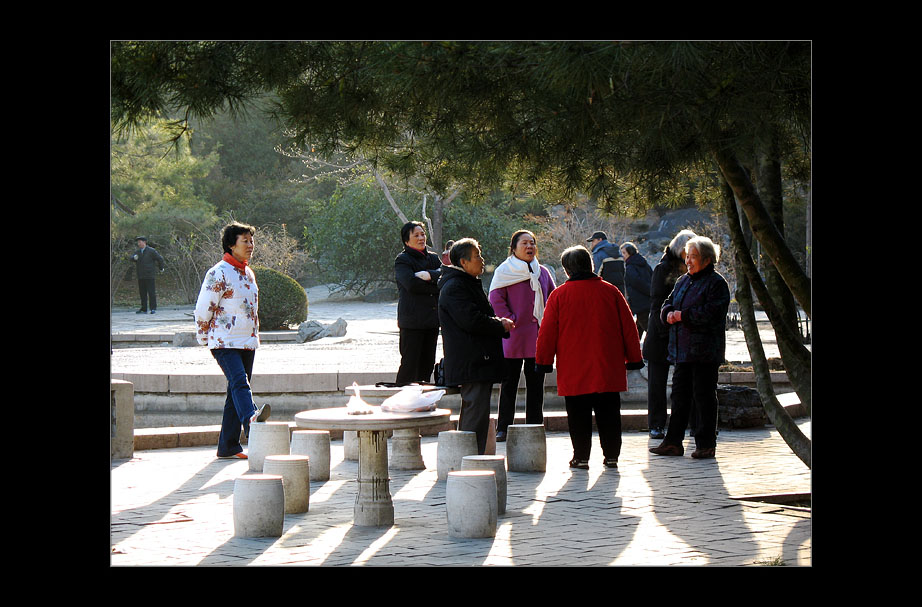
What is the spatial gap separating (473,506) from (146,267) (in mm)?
23958

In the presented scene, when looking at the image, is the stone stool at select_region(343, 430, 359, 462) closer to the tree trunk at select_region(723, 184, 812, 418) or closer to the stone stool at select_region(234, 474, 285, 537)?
the stone stool at select_region(234, 474, 285, 537)

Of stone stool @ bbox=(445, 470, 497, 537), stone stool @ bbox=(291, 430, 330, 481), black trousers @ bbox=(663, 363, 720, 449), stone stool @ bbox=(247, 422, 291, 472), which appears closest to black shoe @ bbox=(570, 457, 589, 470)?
black trousers @ bbox=(663, 363, 720, 449)

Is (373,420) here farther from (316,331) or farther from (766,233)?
(316,331)

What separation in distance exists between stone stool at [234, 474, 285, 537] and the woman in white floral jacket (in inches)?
110

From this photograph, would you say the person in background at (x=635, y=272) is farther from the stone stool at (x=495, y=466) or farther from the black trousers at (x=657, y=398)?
the stone stool at (x=495, y=466)

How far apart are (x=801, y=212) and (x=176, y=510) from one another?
2521 centimetres

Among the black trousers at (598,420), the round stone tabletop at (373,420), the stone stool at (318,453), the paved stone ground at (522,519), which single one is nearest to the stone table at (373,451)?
the round stone tabletop at (373,420)

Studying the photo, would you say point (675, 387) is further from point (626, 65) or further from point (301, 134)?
point (626, 65)

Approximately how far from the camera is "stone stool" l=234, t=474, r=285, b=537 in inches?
248

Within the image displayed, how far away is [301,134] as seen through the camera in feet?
19.3

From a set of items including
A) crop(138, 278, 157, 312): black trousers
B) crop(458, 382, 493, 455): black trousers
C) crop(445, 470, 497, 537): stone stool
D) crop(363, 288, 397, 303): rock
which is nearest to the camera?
crop(445, 470, 497, 537): stone stool

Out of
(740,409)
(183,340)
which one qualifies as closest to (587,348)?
(740,409)

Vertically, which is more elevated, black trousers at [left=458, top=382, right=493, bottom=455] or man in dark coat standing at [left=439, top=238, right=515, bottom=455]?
man in dark coat standing at [left=439, top=238, right=515, bottom=455]

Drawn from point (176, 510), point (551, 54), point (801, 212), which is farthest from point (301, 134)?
point (801, 212)
